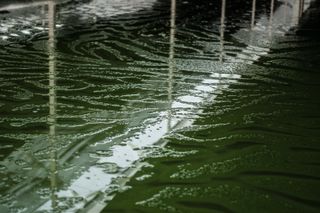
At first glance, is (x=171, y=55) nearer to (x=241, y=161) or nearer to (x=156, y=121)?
(x=156, y=121)

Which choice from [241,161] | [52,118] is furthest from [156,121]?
[241,161]

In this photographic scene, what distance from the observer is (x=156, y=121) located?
464 cm

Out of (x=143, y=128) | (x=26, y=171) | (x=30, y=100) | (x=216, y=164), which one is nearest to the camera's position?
(x=26, y=171)

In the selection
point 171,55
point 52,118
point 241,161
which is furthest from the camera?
point 171,55

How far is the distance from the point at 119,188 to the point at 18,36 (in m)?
6.20

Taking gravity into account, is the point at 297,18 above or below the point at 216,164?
above

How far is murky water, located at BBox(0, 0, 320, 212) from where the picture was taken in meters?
3.23

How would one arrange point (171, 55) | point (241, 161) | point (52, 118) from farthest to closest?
point (171, 55) → point (52, 118) → point (241, 161)

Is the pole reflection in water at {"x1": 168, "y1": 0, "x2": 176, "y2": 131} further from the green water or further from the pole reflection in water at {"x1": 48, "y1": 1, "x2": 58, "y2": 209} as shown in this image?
the pole reflection in water at {"x1": 48, "y1": 1, "x2": 58, "y2": 209}

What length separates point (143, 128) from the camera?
4441mm

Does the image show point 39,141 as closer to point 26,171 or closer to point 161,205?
point 26,171

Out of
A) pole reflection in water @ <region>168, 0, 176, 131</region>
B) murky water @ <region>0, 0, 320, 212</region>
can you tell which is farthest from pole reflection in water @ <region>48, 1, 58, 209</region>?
pole reflection in water @ <region>168, 0, 176, 131</region>

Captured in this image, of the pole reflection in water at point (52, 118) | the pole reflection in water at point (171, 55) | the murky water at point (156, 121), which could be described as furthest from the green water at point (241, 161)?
the pole reflection in water at point (52, 118)

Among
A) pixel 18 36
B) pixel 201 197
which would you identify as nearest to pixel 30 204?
pixel 201 197
